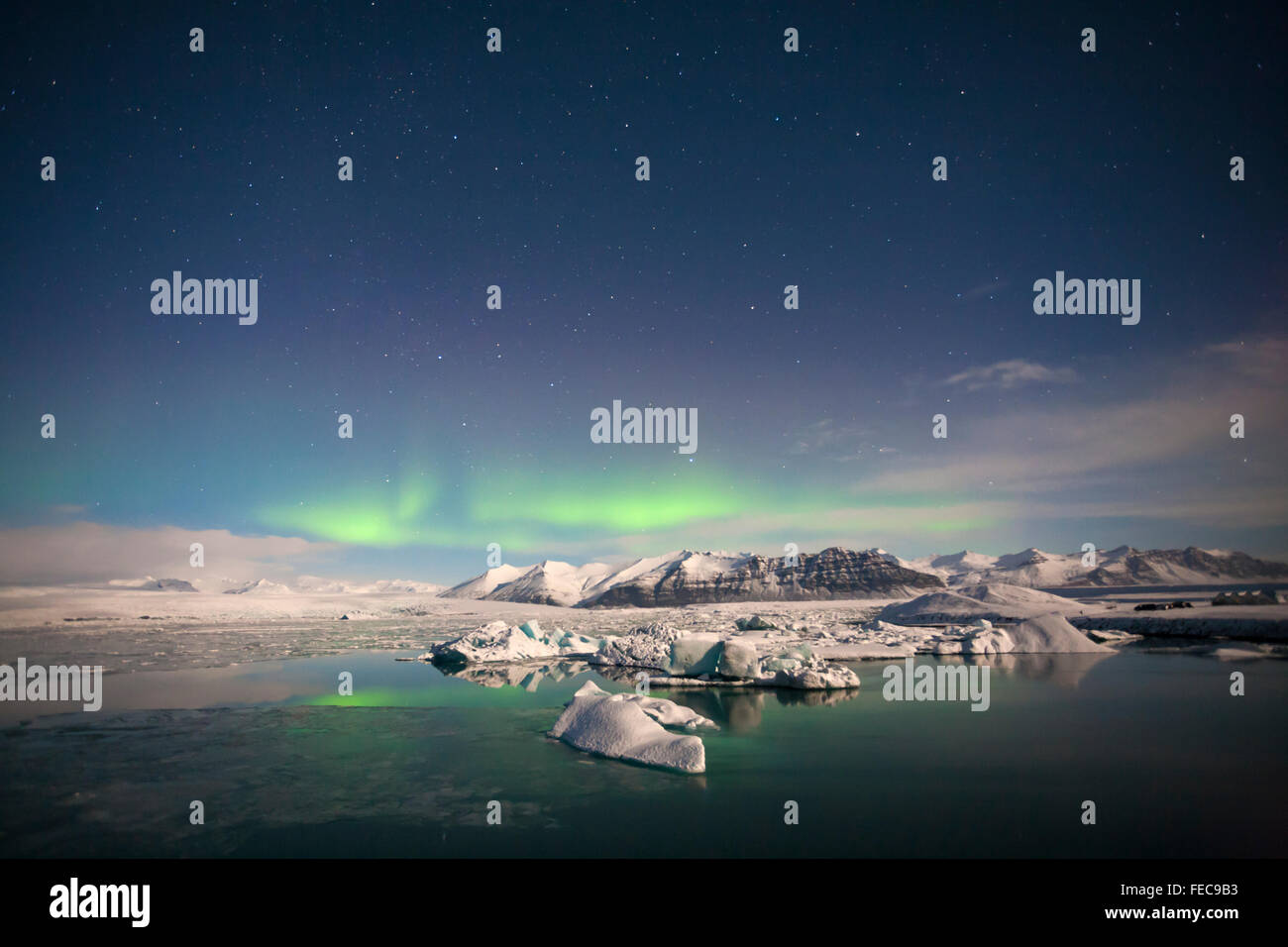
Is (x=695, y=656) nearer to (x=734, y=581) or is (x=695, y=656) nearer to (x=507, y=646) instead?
(x=507, y=646)

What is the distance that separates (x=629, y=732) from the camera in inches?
434

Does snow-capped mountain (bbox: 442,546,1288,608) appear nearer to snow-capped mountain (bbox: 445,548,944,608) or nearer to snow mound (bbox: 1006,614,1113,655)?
snow-capped mountain (bbox: 445,548,944,608)

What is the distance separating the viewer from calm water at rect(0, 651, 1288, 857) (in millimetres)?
7461

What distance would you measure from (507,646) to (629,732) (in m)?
16.7

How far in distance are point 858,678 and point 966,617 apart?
1050 inches

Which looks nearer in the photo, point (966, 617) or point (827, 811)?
point (827, 811)

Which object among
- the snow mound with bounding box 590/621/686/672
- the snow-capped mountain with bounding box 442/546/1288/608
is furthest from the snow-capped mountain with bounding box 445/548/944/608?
the snow mound with bounding box 590/621/686/672

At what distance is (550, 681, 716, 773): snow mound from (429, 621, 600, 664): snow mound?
13640 millimetres

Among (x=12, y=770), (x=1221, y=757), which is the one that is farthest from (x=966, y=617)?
(x=12, y=770)

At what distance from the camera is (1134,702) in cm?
1549
